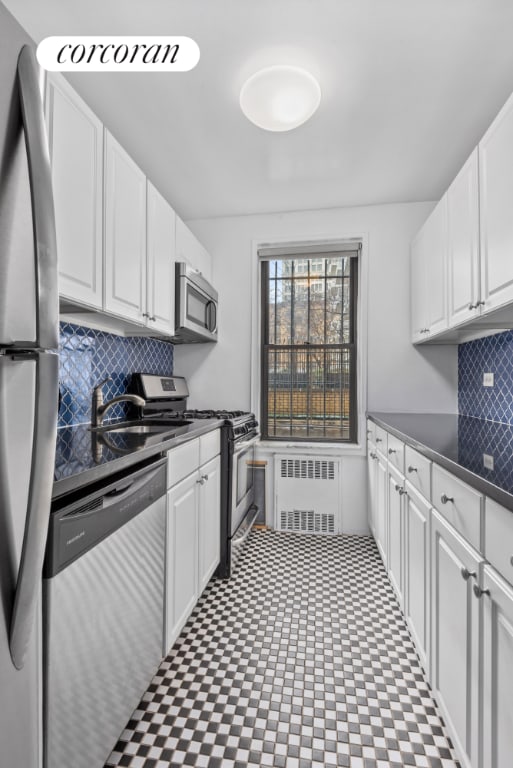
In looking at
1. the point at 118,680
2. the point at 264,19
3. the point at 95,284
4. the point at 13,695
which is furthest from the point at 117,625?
the point at 264,19

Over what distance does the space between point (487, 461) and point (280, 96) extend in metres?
1.69

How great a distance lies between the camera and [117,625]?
110cm

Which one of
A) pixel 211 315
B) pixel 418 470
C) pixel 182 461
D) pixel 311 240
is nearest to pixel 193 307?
pixel 211 315

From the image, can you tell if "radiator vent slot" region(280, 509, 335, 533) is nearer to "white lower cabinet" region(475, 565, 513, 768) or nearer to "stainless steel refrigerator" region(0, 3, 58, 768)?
"white lower cabinet" region(475, 565, 513, 768)

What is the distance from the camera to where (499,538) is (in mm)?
868

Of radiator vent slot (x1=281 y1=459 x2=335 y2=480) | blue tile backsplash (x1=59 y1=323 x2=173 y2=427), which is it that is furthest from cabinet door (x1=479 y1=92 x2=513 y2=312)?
blue tile backsplash (x1=59 y1=323 x2=173 y2=427)

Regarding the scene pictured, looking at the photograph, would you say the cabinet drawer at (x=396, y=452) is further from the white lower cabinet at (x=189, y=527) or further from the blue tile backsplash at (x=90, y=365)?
the blue tile backsplash at (x=90, y=365)

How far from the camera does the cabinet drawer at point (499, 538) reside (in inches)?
32.4

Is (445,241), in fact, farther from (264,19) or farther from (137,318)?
(137,318)

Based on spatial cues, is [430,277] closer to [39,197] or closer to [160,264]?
[160,264]

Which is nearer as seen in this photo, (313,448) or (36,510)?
(36,510)

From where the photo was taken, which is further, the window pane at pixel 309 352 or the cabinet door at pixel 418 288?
the window pane at pixel 309 352

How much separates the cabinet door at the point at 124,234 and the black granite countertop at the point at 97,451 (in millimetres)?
553

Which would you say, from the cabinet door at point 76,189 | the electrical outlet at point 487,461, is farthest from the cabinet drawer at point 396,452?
the cabinet door at point 76,189
